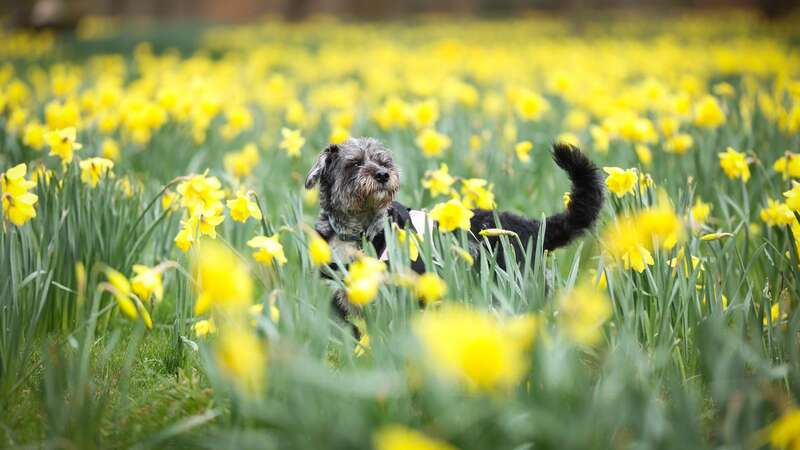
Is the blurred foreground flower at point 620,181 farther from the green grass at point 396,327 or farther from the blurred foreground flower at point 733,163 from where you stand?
the blurred foreground flower at point 733,163

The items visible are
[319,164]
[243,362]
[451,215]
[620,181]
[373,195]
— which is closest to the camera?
[243,362]

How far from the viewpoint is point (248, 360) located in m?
1.37

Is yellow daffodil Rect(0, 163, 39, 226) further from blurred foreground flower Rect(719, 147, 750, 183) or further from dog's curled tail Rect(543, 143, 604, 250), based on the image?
blurred foreground flower Rect(719, 147, 750, 183)

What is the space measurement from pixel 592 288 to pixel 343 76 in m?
7.57

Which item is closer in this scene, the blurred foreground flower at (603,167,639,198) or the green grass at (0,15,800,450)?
the green grass at (0,15,800,450)

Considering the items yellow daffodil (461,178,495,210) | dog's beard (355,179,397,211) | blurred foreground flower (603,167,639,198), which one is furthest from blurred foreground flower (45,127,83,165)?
blurred foreground flower (603,167,639,198)

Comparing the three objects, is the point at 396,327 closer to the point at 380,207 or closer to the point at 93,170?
the point at 380,207

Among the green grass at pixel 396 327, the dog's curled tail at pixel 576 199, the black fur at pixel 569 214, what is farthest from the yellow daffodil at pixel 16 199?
the dog's curled tail at pixel 576 199

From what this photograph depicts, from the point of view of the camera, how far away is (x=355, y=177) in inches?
111

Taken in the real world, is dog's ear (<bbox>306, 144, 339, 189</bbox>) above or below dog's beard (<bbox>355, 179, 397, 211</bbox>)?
above

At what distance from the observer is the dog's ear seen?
285cm

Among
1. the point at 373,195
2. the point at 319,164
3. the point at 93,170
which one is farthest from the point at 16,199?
the point at 373,195

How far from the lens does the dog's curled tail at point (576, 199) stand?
2.50 metres

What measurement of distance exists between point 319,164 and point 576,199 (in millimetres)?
1063
